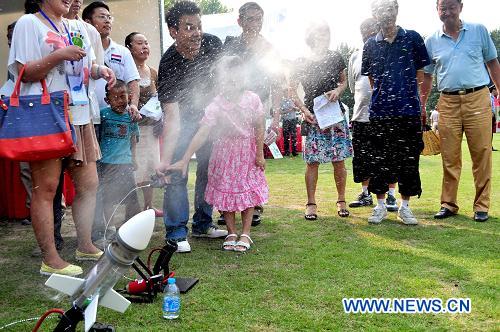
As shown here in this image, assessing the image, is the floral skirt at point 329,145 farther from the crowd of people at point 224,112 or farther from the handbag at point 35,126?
the handbag at point 35,126

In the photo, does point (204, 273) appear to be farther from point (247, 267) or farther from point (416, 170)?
point (416, 170)

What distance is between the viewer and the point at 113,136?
4.59 metres

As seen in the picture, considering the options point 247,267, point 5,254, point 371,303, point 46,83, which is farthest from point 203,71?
point 371,303

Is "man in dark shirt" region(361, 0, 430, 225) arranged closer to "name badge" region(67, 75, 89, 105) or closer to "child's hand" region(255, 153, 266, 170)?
"child's hand" region(255, 153, 266, 170)

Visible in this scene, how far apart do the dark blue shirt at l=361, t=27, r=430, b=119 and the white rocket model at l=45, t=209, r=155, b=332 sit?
137 inches

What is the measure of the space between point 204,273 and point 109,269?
4.71 feet

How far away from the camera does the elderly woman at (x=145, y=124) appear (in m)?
5.39

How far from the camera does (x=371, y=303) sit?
2951 millimetres

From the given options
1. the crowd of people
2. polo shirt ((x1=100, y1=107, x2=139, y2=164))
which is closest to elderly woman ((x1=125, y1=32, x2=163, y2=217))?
the crowd of people

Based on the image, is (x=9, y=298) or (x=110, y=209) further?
(x=110, y=209)

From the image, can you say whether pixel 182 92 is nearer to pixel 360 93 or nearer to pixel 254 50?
pixel 254 50

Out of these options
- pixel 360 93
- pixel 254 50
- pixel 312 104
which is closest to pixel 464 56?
pixel 360 93

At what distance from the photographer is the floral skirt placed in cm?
545

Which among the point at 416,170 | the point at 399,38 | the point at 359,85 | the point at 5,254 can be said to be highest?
the point at 399,38
